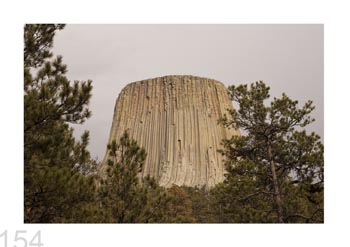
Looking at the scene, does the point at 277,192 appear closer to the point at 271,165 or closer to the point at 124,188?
the point at 271,165

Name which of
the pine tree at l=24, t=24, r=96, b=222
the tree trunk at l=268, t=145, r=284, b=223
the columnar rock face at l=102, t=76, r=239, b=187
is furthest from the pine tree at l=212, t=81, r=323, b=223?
the columnar rock face at l=102, t=76, r=239, b=187

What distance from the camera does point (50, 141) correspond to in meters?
5.56

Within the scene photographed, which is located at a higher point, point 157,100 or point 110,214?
point 157,100

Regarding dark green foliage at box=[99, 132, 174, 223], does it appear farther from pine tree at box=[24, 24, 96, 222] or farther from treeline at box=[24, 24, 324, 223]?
pine tree at box=[24, 24, 96, 222]

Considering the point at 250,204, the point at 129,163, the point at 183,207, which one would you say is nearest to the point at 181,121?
the point at 183,207

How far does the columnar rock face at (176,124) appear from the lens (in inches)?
1153

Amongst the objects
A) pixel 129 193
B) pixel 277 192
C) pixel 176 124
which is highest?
pixel 176 124

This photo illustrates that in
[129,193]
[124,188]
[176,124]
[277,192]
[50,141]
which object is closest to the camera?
[50,141]

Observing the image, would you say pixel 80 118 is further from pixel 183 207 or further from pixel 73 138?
pixel 183 207

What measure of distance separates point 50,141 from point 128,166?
157 cm

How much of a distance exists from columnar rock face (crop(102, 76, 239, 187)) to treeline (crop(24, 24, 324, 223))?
19.8m

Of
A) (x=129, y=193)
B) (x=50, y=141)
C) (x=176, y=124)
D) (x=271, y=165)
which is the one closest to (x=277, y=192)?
(x=271, y=165)

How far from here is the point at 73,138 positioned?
247 inches

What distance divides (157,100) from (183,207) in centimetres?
1869
